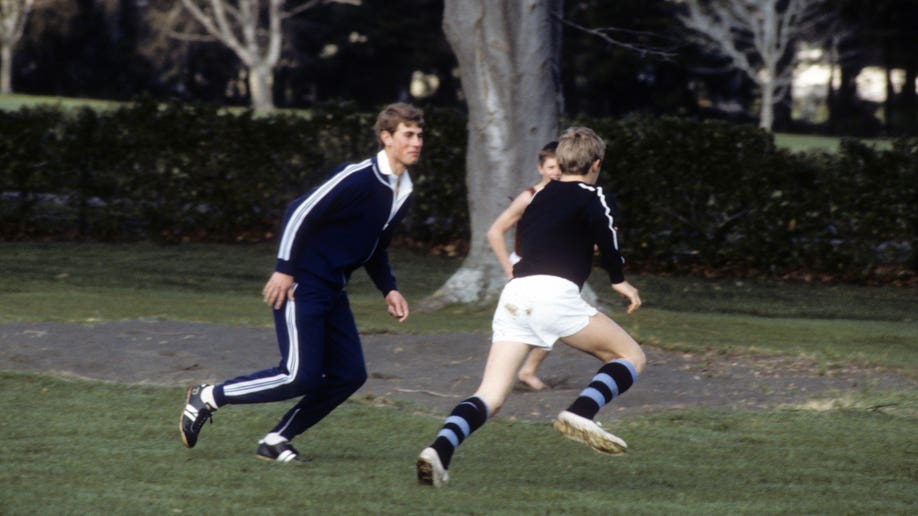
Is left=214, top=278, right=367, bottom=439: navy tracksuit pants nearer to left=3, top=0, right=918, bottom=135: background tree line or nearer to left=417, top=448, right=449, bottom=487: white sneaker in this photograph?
left=417, top=448, right=449, bottom=487: white sneaker

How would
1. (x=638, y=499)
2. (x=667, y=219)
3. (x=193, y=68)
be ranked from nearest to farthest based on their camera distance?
1. (x=638, y=499)
2. (x=667, y=219)
3. (x=193, y=68)

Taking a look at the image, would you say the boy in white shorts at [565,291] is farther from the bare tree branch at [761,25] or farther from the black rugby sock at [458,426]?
the bare tree branch at [761,25]

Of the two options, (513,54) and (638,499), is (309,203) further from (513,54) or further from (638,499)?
(513,54)

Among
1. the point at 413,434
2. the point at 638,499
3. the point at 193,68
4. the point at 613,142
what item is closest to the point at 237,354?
the point at 413,434

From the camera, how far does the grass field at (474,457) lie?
5.68m

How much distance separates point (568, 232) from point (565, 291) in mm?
268

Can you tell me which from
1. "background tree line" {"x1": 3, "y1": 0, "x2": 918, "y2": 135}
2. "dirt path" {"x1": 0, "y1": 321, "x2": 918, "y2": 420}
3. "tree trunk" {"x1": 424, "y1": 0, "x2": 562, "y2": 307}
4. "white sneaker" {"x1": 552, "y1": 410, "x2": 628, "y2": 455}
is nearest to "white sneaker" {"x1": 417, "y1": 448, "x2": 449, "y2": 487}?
"white sneaker" {"x1": 552, "y1": 410, "x2": 628, "y2": 455}

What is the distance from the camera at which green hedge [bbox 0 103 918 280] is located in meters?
16.7

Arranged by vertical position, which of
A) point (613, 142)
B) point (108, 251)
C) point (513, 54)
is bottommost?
point (108, 251)

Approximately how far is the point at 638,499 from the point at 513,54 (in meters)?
7.65

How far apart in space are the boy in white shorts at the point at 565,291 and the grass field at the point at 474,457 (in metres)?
0.39

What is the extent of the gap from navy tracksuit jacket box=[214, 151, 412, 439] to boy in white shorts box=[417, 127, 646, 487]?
672 mm

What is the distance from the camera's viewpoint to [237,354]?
998 cm

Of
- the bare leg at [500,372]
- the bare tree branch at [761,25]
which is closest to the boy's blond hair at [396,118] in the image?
the bare leg at [500,372]
